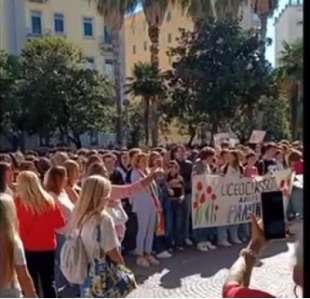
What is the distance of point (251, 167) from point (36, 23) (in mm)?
25675

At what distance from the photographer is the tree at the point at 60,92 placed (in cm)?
2350

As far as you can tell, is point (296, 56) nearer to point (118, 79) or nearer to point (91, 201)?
point (91, 201)

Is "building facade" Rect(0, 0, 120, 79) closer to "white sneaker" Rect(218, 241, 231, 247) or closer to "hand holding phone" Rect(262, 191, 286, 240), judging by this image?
"white sneaker" Rect(218, 241, 231, 247)

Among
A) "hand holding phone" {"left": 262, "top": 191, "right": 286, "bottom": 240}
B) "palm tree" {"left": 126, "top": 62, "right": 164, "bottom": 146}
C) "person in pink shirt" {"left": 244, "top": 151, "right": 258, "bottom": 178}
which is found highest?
"palm tree" {"left": 126, "top": 62, "right": 164, "bottom": 146}

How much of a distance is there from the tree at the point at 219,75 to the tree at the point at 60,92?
3.99 meters

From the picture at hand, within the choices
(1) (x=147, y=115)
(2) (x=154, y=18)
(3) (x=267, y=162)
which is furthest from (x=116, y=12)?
(3) (x=267, y=162)

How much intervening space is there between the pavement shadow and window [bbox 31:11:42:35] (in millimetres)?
26053

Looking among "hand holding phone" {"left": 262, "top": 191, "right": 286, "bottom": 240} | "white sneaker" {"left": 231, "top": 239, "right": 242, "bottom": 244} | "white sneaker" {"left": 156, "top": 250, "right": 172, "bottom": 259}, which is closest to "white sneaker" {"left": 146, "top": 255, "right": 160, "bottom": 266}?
"white sneaker" {"left": 156, "top": 250, "right": 172, "bottom": 259}

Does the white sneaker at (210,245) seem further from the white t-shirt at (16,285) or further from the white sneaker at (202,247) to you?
the white t-shirt at (16,285)

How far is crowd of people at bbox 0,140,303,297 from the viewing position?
140 inches

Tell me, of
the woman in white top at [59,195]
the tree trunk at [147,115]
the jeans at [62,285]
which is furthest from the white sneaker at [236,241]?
the tree trunk at [147,115]
